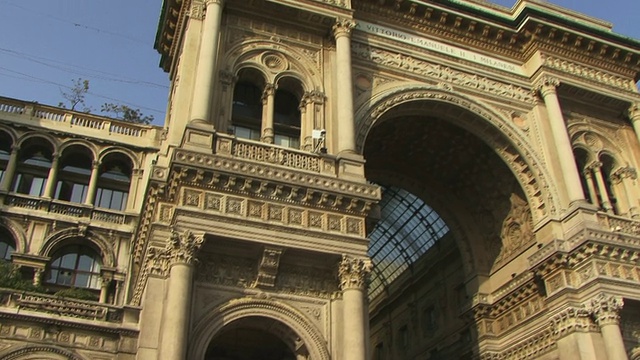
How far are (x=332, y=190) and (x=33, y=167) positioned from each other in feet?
49.7

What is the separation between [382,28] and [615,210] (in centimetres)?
1207

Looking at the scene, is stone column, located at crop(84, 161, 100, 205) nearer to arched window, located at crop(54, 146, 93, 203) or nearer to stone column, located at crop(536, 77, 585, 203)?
arched window, located at crop(54, 146, 93, 203)

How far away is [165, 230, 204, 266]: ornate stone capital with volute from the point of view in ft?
56.1

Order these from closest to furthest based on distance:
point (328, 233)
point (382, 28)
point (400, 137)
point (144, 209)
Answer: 1. point (328, 233)
2. point (144, 209)
3. point (382, 28)
4. point (400, 137)

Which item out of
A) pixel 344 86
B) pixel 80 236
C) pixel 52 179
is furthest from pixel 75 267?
pixel 344 86

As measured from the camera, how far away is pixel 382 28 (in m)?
26.4

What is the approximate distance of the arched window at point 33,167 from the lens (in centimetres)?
2762

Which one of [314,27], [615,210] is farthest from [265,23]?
[615,210]

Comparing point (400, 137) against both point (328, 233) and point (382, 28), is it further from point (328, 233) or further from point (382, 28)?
point (328, 233)

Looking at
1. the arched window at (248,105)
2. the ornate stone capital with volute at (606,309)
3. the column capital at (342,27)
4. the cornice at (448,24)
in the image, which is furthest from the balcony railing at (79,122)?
the ornate stone capital with volute at (606,309)

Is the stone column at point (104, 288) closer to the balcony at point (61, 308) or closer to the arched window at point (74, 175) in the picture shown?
the arched window at point (74, 175)

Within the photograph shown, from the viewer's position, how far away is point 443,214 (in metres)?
31.5

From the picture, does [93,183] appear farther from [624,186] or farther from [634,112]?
[634,112]

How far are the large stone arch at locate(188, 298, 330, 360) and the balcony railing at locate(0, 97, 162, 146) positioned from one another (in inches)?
551
